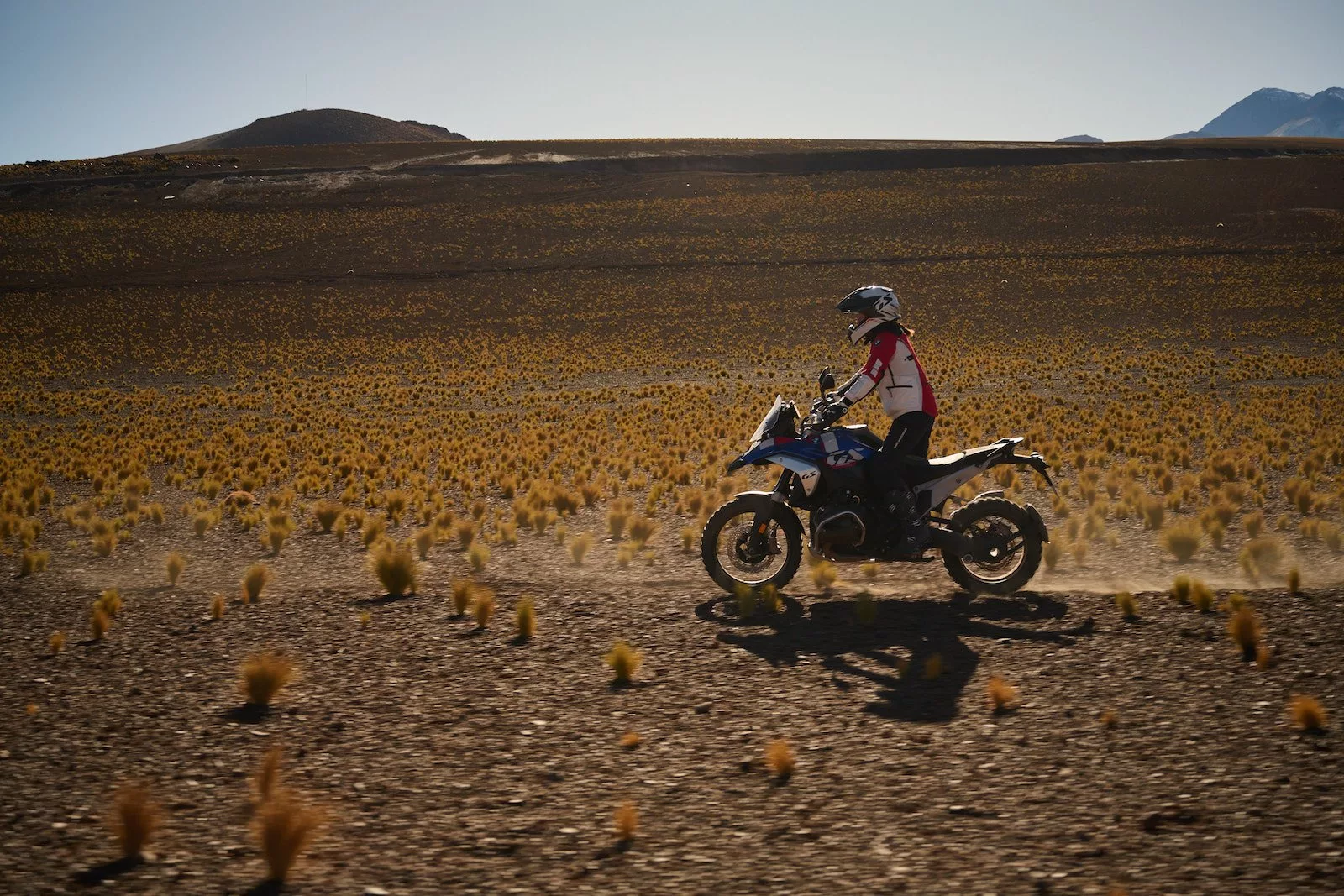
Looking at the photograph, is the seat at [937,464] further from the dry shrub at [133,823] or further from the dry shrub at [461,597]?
the dry shrub at [133,823]

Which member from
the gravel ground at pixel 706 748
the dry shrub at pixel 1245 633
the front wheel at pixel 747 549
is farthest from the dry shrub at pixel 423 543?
the dry shrub at pixel 1245 633

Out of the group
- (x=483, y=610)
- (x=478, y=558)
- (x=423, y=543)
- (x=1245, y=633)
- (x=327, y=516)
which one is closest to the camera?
A: (x=1245, y=633)

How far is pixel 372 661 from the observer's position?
21.1 feet

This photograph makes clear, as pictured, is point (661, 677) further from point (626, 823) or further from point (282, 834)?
point (282, 834)

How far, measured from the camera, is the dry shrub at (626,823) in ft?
12.9

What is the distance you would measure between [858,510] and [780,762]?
128 inches

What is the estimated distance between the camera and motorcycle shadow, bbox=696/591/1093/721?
559cm

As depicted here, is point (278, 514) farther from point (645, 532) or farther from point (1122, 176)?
point (1122, 176)

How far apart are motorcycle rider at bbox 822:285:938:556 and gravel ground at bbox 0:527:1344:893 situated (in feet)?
2.21

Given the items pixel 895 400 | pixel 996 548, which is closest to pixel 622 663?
pixel 895 400

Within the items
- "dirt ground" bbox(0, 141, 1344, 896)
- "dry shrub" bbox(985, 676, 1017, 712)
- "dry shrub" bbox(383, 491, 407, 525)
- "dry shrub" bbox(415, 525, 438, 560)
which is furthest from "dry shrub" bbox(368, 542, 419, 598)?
"dry shrub" bbox(985, 676, 1017, 712)

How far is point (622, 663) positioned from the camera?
19.4ft

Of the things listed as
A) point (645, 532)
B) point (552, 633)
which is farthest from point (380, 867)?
point (645, 532)

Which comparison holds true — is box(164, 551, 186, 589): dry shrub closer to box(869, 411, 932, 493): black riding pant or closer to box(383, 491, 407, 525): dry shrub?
box(383, 491, 407, 525): dry shrub
